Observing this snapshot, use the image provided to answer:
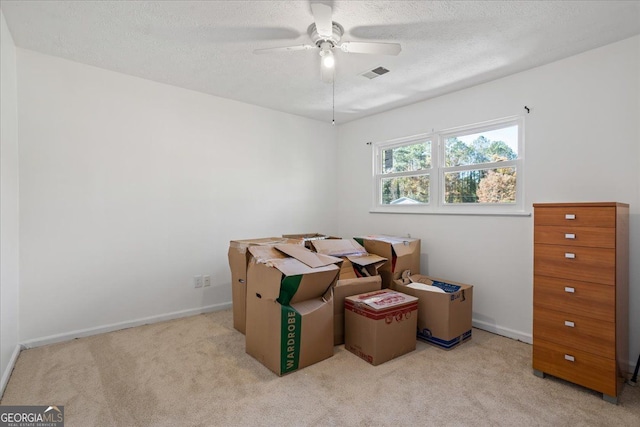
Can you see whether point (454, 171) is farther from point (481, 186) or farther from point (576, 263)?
point (576, 263)

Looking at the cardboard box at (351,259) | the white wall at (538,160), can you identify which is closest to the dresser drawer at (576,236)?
the white wall at (538,160)

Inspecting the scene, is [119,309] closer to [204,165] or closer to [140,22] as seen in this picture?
[204,165]

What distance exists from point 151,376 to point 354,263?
1.88 metres

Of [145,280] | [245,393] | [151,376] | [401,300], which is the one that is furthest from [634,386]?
[145,280]

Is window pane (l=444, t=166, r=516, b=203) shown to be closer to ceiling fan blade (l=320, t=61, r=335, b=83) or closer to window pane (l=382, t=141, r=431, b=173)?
window pane (l=382, t=141, r=431, b=173)

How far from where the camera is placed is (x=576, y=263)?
2.06 m

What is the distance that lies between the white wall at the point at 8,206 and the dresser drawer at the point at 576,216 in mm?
3727

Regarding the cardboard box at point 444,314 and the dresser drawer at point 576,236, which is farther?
the cardboard box at point 444,314

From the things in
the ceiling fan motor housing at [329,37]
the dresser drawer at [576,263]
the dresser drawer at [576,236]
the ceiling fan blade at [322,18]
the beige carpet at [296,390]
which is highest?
the ceiling fan motor housing at [329,37]

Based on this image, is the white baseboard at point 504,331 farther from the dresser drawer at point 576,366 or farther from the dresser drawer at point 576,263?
the dresser drawer at point 576,263

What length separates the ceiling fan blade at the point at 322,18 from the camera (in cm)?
172

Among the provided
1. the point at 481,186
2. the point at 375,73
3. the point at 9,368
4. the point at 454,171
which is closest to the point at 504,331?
the point at 481,186

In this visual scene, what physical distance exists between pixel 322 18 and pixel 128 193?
2468 millimetres

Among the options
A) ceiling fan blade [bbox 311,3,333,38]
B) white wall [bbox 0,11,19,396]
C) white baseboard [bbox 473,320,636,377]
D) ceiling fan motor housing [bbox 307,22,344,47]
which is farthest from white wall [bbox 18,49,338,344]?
white baseboard [bbox 473,320,636,377]
